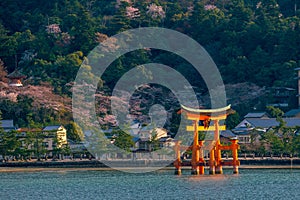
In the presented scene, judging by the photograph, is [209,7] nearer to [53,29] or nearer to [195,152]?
[53,29]

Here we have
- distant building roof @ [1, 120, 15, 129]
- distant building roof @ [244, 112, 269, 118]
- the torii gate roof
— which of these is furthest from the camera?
distant building roof @ [244, 112, 269, 118]

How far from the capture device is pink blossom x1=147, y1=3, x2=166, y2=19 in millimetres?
86356

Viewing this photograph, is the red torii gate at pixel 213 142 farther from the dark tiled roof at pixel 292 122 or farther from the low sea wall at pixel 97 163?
the dark tiled roof at pixel 292 122

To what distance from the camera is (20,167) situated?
210 ft

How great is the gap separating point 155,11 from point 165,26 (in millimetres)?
1711

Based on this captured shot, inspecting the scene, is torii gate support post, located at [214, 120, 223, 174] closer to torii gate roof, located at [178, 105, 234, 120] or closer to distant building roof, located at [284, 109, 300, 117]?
torii gate roof, located at [178, 105, 234, 120]

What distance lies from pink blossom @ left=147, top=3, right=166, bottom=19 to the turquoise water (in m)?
26.8

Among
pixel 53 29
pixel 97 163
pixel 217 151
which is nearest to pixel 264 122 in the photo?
pixel 97 163

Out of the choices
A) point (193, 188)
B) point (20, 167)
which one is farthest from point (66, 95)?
point (193, 188)

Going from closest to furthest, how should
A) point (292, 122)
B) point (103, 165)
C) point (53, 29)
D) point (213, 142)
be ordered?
1. point (213, 142)
2. point (103, 165)
3. point (292, 122)
4. point (53, 29)

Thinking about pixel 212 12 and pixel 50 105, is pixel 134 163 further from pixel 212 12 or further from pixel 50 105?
pixel 212 12

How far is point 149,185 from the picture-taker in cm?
5322

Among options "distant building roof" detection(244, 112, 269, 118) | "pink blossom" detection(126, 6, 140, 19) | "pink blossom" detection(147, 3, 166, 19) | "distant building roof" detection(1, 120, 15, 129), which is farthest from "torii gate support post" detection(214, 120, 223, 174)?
"pink blossom" detection(147, 3, 166, 19)

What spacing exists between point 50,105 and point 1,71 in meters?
7.18
